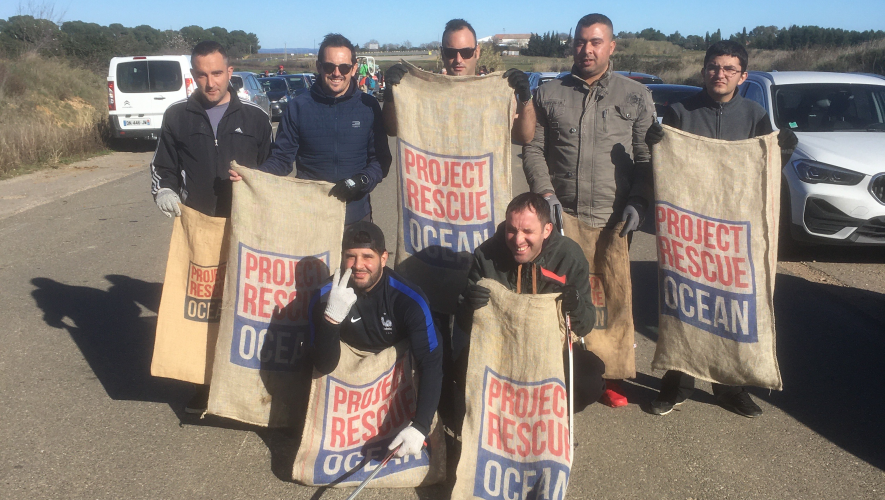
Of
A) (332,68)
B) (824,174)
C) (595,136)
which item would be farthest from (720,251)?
(824,174)

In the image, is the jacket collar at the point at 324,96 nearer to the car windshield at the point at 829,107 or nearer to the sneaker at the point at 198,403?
the sneaker at the point at 198,403

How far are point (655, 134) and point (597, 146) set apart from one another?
34 cm

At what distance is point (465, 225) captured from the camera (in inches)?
156

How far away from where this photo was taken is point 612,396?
166 inches

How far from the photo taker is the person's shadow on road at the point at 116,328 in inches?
178

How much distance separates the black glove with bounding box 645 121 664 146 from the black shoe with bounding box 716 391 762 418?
1518 millimetres

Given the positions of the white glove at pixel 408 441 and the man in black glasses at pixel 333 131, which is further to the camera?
the man in black glasses at pixel 333 131

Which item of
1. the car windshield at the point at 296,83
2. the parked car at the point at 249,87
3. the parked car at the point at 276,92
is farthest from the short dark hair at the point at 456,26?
the car windshield at the point at 296,83

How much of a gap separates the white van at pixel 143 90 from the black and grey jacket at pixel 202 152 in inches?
524

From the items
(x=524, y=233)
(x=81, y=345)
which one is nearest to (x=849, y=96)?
(x=524, y=233)

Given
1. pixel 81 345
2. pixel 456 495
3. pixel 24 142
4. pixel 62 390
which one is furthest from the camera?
pixel 24 142

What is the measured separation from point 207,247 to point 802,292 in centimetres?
504

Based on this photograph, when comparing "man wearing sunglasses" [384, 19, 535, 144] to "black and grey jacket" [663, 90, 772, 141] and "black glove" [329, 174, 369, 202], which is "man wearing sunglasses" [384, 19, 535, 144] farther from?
"black and grey jacket" [663, 90, 772, 141]

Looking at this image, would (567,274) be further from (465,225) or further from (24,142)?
(24,142)
